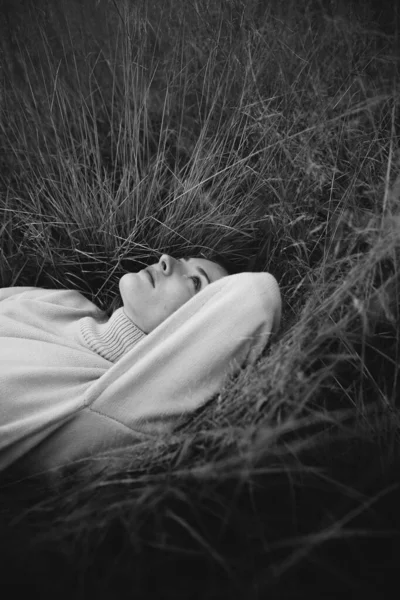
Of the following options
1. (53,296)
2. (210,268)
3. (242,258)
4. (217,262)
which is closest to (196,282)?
(210,268)

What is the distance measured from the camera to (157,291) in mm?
1980

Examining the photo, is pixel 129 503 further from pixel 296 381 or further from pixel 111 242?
pixel 111 242

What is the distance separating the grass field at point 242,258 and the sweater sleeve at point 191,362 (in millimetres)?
81

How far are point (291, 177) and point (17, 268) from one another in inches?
57.0

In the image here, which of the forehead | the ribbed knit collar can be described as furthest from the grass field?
the ribbed knit collar

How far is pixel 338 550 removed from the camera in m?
1.26

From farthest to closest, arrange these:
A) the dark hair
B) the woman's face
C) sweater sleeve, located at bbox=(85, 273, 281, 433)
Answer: the dark hair
the woman's face
sweater sleeve, located at bbox=(85, 273, 281, 433)

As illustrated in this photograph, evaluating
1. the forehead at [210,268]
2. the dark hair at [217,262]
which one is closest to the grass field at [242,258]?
the dark hair at [217,262]

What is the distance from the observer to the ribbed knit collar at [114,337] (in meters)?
1.97

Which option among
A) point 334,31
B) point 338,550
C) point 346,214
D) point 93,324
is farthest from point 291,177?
point 338,550

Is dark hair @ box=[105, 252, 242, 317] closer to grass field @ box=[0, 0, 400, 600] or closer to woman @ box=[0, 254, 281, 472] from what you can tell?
grass field @ box=[0, 0, 400, 600]

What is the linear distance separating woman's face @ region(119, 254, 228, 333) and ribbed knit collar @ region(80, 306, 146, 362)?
32 millimetres

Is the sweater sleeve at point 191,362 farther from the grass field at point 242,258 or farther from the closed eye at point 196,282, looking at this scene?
the closed eye at point 196,282

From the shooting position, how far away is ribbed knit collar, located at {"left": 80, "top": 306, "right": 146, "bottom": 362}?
1972 mm
